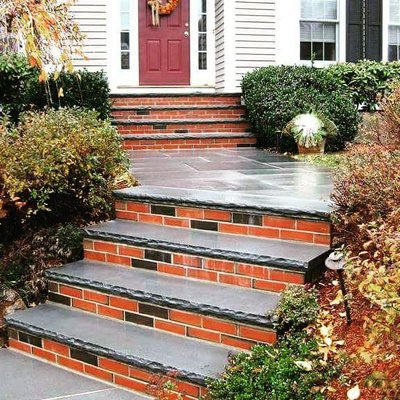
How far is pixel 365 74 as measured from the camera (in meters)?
10.3

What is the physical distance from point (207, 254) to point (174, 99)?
6403 millimetres

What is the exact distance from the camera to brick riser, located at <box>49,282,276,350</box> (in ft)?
11.5

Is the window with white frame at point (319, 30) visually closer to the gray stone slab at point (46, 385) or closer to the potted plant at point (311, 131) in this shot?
the potted plant at point (311, 131)

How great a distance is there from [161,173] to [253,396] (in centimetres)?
380

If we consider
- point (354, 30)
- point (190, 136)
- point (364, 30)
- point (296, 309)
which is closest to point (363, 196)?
point (296, 309)

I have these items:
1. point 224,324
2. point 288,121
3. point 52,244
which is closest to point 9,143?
point 52,244

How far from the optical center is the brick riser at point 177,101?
391 inches

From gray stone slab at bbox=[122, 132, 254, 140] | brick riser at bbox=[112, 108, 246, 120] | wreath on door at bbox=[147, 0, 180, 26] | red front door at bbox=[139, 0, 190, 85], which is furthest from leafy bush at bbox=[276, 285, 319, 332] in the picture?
wreath on door at bbox=[147, 0, 180, 26]

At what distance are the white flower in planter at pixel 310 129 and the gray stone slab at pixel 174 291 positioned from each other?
440 cm

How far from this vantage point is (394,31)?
1160 centimetres

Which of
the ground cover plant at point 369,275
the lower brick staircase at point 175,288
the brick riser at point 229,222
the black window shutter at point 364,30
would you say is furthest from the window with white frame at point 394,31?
the brick riser at point 229,222

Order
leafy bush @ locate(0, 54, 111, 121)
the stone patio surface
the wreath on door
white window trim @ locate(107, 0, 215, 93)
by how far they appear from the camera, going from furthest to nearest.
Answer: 1. the wreath on door
2. white window trim @ locate(107, 0, 215, 93)
3. leafy bush @ locate(0, 54, 111, 121)
4. the stone patio surface

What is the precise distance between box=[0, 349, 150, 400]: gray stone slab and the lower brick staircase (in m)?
0.07

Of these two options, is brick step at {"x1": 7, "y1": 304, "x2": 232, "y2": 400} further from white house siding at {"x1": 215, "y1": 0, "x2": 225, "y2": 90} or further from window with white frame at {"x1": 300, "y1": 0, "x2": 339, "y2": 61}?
window with white frame at {"x1": 300, "y1": 0, "x2": 339, "y2": 61}
